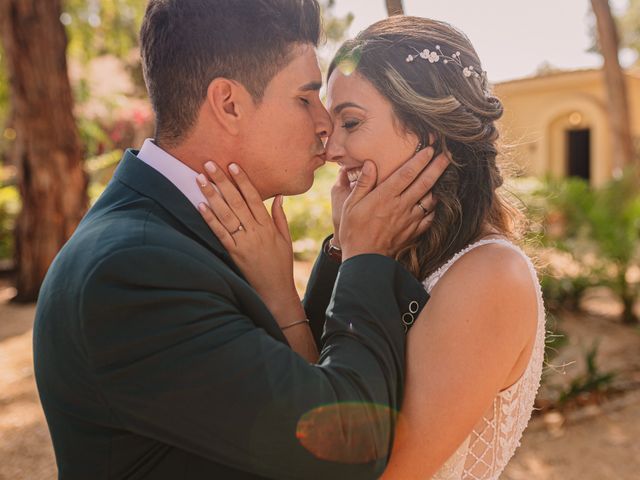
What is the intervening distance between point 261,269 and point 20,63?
293 inches

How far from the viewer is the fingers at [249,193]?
218 cm

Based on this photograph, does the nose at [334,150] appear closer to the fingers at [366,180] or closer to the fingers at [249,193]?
the fingers at [366,180]

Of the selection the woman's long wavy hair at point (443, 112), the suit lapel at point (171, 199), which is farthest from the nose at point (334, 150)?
the suit lapel at point (171, 199)

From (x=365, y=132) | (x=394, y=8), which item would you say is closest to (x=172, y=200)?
(x=365, y=132)

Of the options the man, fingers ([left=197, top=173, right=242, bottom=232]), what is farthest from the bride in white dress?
fingers ([left=197, top=173, right=242, bottom=232])

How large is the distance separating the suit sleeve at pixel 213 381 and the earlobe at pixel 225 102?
62cm

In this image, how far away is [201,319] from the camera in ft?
5.23

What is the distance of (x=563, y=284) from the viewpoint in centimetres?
1030

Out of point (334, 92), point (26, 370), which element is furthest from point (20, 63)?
point (334, 92)

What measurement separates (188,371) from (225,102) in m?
0.95

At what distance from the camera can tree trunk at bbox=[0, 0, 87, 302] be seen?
834 cm

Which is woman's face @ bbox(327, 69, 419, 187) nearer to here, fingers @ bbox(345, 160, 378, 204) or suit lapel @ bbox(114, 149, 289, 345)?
fingers @ bbox(345, 160, 378, 204)

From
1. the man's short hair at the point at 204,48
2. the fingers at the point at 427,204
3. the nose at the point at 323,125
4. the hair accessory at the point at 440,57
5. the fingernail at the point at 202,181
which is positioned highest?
the man's short hair at the point at 204,48

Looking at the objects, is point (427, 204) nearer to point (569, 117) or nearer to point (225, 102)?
point (225, 102)
